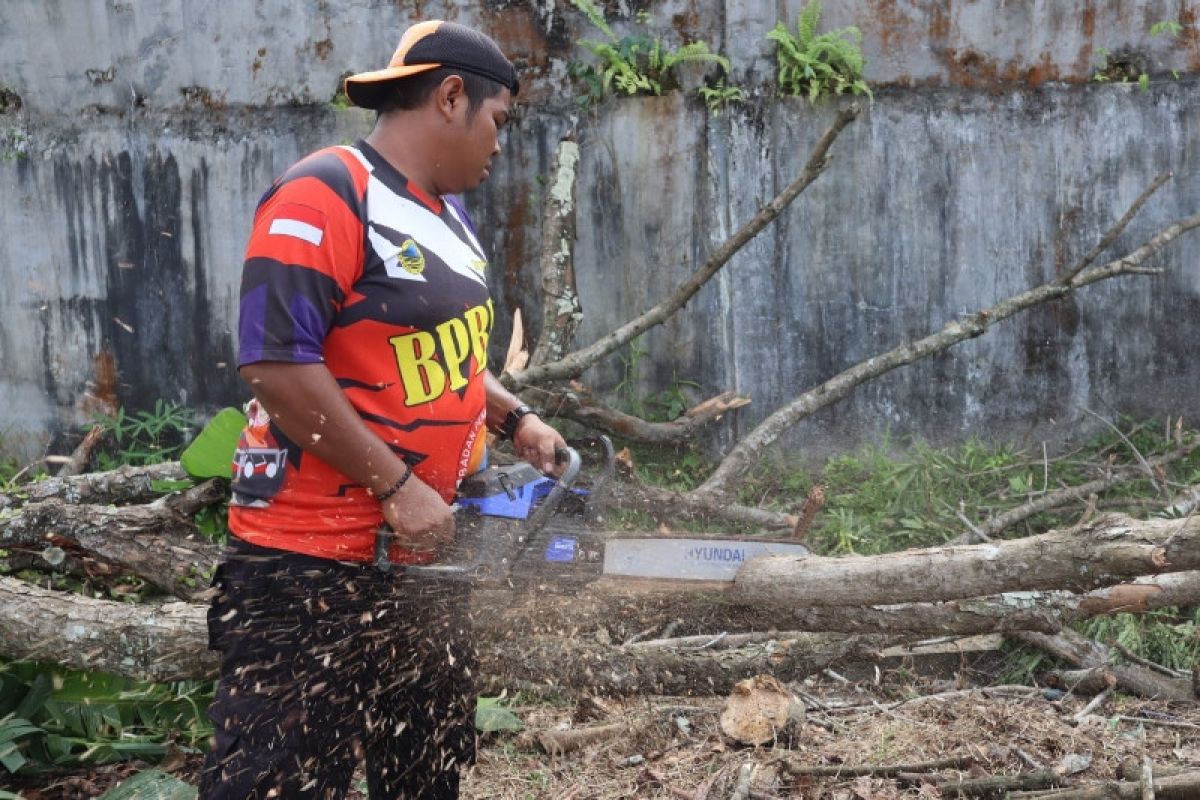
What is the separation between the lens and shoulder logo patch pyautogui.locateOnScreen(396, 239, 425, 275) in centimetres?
221

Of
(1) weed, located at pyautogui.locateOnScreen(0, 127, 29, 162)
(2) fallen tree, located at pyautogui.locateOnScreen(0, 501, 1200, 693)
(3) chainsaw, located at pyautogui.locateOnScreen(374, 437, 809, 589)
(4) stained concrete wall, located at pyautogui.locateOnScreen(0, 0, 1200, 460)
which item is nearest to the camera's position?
(3) chainsaw, located at pyautogui.locateOnScreen(374, 437, 809, 589)

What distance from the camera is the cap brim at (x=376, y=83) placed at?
2.28 m

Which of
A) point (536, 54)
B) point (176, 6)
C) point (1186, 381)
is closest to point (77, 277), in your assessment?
point (176, 6)

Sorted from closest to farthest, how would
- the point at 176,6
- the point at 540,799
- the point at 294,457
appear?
1. the point at 294,457
2. the point at 540,799
3. the point at 176,6

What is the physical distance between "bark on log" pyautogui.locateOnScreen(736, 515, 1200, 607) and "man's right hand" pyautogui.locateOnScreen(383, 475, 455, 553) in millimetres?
906

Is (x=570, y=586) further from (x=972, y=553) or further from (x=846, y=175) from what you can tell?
(x=846, y=175)

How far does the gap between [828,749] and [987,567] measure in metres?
0.90

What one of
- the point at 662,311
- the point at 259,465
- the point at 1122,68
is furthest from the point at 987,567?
the point at 1122,68

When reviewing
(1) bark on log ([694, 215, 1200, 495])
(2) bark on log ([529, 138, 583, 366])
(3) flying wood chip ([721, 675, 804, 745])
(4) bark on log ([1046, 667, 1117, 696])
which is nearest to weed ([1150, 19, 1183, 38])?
(1) bark on log ([694, 215, 1200, 495])

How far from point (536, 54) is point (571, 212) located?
89 centimetres

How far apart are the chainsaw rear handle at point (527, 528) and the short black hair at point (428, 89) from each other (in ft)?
2.73

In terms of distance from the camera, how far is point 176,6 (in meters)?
5.85

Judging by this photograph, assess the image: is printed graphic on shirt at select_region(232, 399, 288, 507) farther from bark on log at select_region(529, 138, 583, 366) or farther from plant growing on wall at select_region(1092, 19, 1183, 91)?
plant growing on wall at select_region(1092, 19, 1183, 91)

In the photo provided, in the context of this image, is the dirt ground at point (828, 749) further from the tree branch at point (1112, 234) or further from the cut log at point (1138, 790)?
the tree branch at point (1112, 234)
